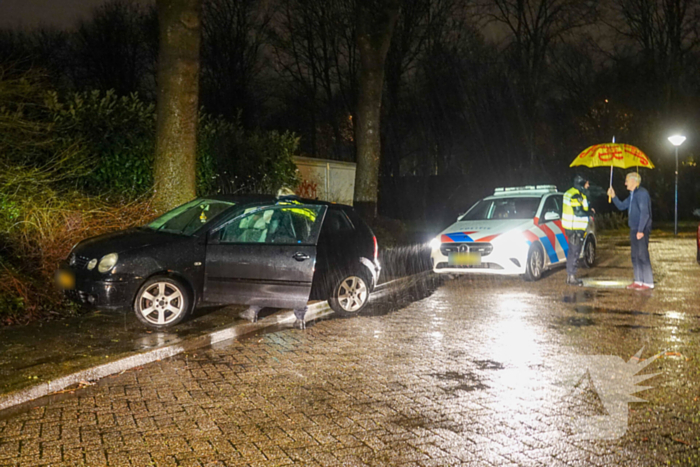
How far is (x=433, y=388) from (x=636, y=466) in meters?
1.97

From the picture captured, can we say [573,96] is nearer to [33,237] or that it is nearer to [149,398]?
[33,237]

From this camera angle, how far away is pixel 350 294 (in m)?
9.42

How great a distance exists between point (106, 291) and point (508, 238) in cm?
682

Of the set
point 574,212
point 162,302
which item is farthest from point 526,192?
point 162,302

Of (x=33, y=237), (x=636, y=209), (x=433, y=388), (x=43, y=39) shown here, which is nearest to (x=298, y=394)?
(x=433, y=388)

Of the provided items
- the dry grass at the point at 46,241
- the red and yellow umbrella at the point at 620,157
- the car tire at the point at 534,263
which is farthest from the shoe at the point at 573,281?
the dry grass at the point at 46,241

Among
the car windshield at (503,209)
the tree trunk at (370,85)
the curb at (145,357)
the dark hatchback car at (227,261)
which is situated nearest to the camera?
the curb at (145,357)

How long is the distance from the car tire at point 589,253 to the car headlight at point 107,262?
9.92 m

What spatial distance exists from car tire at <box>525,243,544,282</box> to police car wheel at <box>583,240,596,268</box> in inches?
93.0

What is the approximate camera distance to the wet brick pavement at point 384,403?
440 cm

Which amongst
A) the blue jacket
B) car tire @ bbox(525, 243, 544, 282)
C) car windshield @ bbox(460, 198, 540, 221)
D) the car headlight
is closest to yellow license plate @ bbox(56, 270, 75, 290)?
the car headlight

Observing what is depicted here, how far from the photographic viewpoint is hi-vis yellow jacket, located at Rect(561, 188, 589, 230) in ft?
39.7

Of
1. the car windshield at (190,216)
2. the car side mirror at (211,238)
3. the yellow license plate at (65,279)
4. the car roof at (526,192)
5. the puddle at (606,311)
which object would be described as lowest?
the puddle at (606,311)

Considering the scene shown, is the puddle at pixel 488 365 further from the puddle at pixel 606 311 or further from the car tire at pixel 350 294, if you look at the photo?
the puddle at pixel 606 311
